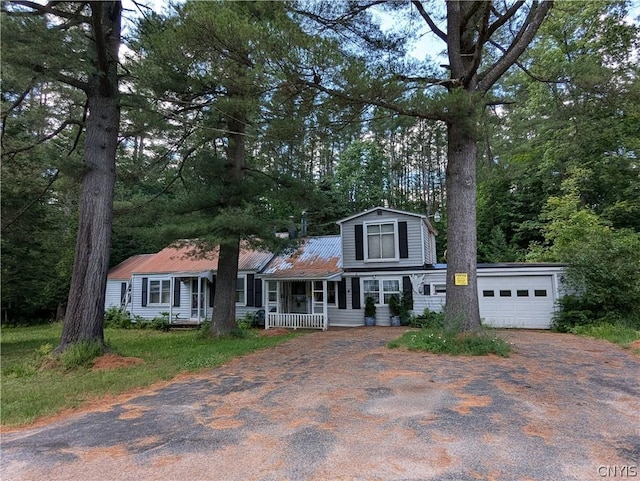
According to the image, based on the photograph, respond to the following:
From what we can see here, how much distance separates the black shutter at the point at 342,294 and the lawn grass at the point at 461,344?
6666 millimetres

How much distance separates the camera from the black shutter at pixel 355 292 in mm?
14961

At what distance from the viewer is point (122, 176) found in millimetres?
10922

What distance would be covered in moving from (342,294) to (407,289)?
2.64 m

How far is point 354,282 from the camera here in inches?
592

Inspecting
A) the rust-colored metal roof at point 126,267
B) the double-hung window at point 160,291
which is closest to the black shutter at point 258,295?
the double-hung window at point 160,291

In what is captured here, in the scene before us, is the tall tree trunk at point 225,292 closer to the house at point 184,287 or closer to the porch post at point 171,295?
the house at point 184,287

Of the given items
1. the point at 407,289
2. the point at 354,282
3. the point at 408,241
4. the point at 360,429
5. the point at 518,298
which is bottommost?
the point at 360,429

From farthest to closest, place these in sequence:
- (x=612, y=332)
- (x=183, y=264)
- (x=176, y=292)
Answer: (x=183, y=264) → (x=176, y=292) → (x=612, y=332)

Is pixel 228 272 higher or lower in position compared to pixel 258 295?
higher

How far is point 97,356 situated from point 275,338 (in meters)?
4.96

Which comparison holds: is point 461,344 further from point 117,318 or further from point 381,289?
point 117,318

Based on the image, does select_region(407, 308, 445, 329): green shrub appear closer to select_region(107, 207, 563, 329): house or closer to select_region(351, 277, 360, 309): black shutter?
select_region(107, 207, 563, 329): house

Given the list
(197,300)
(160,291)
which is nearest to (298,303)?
(197,300)

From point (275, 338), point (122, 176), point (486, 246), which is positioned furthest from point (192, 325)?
point (486, 246)
